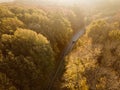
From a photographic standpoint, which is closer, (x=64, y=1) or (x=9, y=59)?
(x=9, y=59)

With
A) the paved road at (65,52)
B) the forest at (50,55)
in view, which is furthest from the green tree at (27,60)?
the paved road at (65,52)

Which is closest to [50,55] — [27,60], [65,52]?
[27,60]

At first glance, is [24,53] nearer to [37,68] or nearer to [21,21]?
[37,68]

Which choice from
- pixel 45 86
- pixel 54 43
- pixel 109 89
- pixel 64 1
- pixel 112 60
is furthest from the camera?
pixel 64 1

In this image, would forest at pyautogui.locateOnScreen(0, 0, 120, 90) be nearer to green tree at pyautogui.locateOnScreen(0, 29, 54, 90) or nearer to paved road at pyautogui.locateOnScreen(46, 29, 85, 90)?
green tree at pyautogui.locateOnScreen(0, 29, 54, 90)

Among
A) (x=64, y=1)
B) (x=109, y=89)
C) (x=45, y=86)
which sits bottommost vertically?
(x=109, y=89)

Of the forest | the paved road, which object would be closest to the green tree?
the forest

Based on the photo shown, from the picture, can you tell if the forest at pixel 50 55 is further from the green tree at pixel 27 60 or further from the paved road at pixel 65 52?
the paved road at pixel 65 52

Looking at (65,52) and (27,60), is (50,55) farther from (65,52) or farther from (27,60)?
(65,52)

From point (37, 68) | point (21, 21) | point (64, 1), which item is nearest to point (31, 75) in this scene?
point (37, 68)
